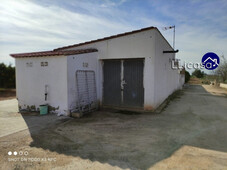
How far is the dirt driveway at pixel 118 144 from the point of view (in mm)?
2914

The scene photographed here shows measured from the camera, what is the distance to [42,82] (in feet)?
21.7

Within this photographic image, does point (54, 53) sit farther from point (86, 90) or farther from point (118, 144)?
point (118, 144)

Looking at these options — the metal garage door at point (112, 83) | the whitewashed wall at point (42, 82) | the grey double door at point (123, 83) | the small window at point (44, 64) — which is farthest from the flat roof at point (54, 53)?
the grey double door at point (123, 83)

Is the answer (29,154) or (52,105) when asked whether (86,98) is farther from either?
(29,154)

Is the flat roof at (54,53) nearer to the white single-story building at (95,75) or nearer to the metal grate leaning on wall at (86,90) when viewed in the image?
the white single-story building at (95,75)

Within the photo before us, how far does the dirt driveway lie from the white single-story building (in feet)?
4.30

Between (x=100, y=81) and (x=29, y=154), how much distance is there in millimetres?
5008

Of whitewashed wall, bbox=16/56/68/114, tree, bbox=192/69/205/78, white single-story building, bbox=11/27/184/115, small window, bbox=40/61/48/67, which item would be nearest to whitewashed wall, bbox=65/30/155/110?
white single-story building, bbox=11/27/184/115

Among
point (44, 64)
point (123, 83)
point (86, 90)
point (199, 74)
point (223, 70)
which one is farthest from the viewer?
point (199, 74)

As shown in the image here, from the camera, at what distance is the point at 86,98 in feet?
22.8

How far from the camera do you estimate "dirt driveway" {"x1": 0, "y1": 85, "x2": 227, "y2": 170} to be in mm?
2914

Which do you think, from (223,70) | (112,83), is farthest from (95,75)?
(223,70)

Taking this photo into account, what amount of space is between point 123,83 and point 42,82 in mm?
3727

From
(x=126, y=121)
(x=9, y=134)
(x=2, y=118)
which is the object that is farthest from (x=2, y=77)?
(x=126, y=121)
